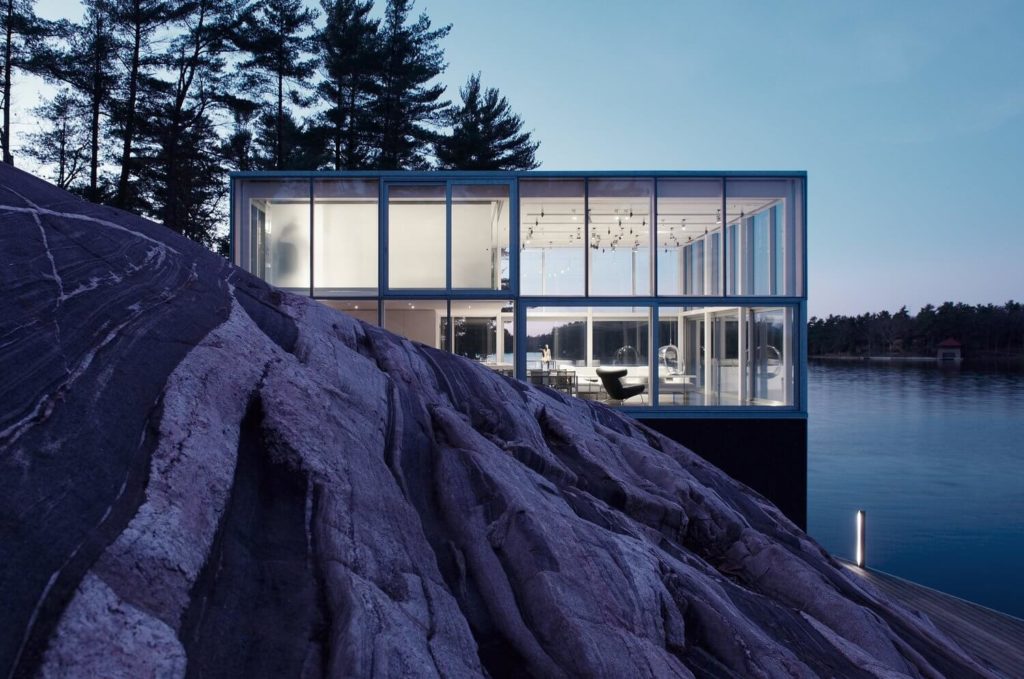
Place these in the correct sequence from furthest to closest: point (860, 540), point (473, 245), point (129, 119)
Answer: point (129, 119) < point (473, 245) < point (860, 540)

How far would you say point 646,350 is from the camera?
1391 centimetres

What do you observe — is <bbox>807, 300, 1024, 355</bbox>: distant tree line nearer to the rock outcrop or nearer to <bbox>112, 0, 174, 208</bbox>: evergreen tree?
<bbox>112, 0, 174, 208</bbox>: evergreen tree

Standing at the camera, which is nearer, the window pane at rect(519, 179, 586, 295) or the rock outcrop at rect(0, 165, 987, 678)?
the rock outcrop at rect(0, 165, 987, 678)

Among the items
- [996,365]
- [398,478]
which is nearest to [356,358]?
[398,478]

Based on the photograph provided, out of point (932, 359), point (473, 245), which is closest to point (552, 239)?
point (473, 245)

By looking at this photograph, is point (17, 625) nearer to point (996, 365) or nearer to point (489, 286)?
point (489, 286)

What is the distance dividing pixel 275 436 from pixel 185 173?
2732 cm

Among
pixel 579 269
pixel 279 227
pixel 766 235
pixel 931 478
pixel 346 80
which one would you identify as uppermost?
pixel 346 80

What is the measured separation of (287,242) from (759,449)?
11.5m

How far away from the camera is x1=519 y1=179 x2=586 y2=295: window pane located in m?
14.1

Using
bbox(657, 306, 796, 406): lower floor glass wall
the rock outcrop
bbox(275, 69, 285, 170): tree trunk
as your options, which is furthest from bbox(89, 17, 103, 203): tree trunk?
the rock outcrop

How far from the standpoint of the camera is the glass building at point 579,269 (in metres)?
13.8

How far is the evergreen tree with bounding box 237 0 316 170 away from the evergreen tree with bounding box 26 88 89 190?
688 cm

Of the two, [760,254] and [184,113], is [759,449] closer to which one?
[760,254]
